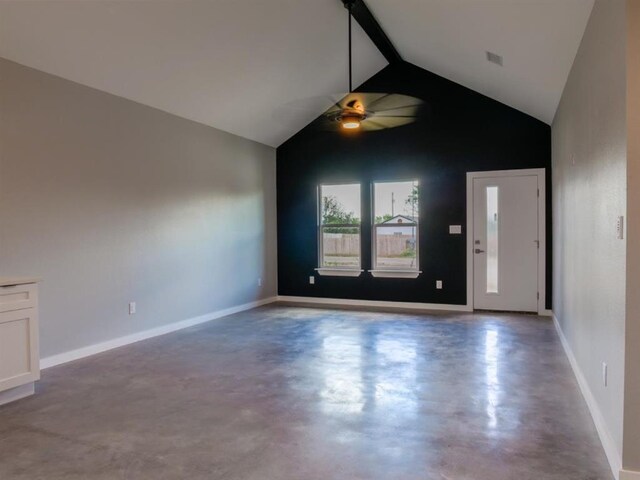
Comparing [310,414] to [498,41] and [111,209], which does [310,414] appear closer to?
[111,209]

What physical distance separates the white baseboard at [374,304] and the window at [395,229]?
1.43 ft

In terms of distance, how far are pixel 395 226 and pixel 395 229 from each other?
0.05m

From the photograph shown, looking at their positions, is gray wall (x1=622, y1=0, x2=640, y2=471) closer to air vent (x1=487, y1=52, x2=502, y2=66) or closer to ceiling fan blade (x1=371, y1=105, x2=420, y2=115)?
ceiling fan blade (x1=371, y1=105, x2=420, y2=115)

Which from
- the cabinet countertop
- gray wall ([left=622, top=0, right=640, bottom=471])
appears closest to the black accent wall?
the cabinet countertop

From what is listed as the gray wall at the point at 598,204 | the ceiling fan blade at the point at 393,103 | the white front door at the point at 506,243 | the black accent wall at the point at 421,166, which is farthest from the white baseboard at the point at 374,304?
the ceiling fan blade at the point at 393,103

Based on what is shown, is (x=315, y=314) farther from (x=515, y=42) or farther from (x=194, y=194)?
(x=515, y=42)

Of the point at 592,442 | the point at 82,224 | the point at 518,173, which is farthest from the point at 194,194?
the point at 592,442

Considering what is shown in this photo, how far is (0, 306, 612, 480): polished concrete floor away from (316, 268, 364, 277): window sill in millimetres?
2443

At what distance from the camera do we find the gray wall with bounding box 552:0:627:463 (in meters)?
2.07

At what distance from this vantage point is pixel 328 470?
84.9 inches

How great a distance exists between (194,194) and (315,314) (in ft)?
7.65

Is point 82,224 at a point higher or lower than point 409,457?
higher

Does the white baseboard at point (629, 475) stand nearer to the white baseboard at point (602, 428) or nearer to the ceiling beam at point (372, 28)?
the white baseboard at point (602, 428)

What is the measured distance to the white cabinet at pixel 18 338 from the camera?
2979 mm
